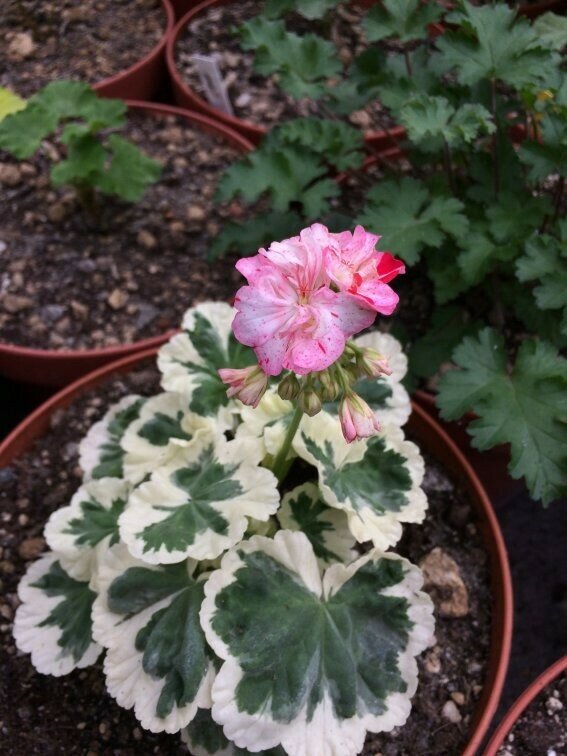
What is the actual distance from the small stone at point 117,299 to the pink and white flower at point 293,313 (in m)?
1.07

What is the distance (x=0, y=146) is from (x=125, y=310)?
452 millimetres

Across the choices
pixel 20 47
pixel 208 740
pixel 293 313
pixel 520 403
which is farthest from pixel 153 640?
pixel 20 47

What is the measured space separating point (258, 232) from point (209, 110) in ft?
2.06

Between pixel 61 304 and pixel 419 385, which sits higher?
pixel 61 304

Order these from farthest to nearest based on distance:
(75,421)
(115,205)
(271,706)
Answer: (115,205), (75,421), (271,706)

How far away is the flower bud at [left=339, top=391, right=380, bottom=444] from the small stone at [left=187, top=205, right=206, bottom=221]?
49.2 inches

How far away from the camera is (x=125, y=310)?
1819mm

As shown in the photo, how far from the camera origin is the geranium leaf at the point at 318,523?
1.18m

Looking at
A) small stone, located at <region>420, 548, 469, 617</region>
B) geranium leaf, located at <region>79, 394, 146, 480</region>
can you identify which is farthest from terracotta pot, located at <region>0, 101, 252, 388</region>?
small stone, located at <region>420, 548, 469, 617</region>

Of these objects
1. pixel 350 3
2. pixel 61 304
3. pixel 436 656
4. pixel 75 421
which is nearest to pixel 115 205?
pixel 61 304

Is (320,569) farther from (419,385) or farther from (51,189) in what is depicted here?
(51,189)

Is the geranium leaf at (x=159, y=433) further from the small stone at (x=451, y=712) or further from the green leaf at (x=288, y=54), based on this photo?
the green leaf at (x=288, y=54)

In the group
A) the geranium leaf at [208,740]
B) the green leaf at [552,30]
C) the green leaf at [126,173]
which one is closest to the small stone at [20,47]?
the green leaf at [126,173]

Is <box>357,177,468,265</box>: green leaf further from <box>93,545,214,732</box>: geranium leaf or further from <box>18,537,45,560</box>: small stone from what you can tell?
<box>18,537,45,560</box>: small stone
